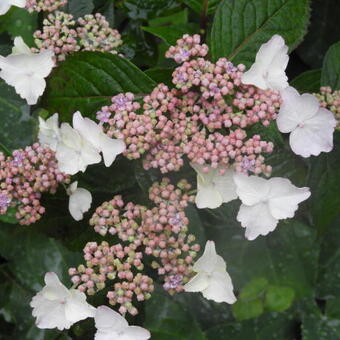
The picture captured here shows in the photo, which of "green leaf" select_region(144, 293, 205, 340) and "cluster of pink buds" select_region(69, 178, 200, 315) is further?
"green leaf" select_region(144, 293, 205, 340)

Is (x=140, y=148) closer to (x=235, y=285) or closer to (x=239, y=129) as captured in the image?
(x=239, y=129)

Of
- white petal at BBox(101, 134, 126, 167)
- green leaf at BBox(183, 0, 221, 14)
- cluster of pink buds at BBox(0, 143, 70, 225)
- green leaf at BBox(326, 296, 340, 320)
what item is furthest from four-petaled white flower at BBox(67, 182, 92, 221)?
green leaf at BBox(326, 296, 340, 320)

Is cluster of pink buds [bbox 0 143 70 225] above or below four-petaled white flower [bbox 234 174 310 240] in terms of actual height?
below

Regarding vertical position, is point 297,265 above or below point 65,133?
below

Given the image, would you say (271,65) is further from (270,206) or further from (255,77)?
(270,206)

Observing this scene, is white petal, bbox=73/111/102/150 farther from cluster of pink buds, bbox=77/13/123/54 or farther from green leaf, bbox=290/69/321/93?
green leaf, bbox=290/69/321/93

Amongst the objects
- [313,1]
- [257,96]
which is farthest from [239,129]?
[313,1]

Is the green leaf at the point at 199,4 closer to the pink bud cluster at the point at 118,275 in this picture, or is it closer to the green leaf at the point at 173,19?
the green leaf at the point at 173,19
